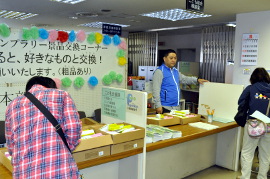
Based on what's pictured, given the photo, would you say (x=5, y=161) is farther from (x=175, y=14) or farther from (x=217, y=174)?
(x=175, y=14)

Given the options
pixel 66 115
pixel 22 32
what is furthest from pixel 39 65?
pixel 66 115

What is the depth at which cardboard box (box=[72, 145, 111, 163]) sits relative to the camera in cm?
189

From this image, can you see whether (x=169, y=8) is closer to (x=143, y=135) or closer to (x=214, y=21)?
(x=214, y=21)

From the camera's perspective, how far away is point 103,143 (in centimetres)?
200

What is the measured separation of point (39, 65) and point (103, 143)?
159cm

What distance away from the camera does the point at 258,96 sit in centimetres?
288

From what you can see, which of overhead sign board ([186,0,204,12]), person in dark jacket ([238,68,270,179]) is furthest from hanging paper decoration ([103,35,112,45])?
person in dark jacket ([238,68,270,179])

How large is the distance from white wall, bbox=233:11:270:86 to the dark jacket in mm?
2560

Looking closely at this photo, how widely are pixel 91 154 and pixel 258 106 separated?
76.4 inches

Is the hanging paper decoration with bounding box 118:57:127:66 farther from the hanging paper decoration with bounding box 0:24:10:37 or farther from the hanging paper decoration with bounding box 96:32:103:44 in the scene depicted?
the hanging paper decoration with bounding box 0:24:10:37

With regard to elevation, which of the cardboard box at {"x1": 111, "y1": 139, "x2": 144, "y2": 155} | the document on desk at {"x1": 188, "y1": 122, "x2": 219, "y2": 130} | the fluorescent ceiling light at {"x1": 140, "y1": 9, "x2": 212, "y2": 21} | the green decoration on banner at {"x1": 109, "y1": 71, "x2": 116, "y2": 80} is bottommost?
the document on desk at {"x1": 188, "y1": 122, "x2": 219, "y2": 130}

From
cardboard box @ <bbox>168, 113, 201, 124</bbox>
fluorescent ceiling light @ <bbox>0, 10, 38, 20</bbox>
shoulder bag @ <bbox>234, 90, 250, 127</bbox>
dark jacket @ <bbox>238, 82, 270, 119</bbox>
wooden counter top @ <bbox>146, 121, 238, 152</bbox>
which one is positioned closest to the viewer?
wooden counter top @ <bbox>146, 121, 238, 152</bbox>

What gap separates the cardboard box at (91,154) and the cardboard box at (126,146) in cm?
5

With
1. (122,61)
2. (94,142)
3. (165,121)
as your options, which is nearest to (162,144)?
(165,121)
